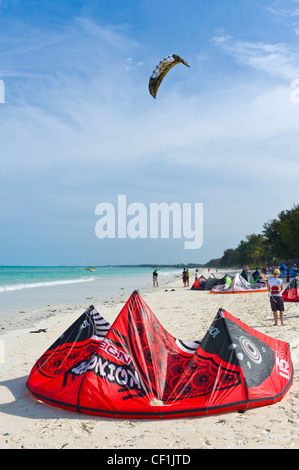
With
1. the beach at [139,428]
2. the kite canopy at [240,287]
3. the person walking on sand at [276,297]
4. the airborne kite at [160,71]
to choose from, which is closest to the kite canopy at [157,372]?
the beach at [139,428]

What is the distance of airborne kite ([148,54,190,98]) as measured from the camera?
11656 mm

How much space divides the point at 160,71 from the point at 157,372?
30.9ft

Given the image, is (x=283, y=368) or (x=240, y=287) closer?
(x=283, y=368)

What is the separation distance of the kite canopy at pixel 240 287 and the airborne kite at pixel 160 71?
13256 mm

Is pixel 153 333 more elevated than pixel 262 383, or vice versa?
pixel 153 333

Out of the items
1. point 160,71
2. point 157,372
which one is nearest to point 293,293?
point 160,71

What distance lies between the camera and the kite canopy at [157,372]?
4895 mm

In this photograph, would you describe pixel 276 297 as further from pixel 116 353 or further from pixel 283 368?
pixel 116 353

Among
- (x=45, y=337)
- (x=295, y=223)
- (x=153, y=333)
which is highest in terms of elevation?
(x=295, y=223)

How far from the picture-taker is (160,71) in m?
11.7

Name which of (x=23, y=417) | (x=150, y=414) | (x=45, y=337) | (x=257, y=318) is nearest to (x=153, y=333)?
(x=150, y=414)

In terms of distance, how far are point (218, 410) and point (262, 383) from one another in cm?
78

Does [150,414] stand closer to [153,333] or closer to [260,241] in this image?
[153,333]
